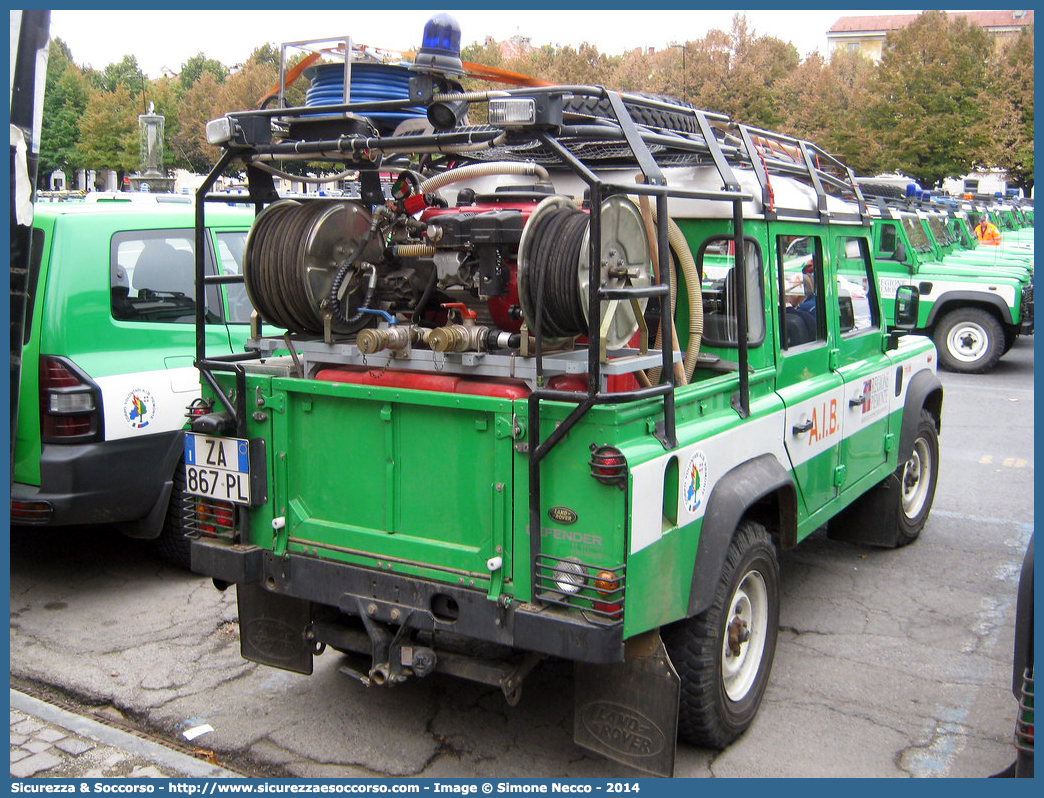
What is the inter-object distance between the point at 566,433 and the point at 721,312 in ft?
4.97

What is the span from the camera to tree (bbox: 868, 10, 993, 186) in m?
34.4

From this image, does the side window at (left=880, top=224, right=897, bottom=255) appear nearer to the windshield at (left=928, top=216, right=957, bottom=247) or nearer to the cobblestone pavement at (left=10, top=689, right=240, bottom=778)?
the windshield at (left=928, top=216, right=957, bottom=247)

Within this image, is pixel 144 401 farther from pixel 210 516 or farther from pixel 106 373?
pixel 210 516

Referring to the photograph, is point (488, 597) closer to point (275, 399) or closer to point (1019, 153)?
point (275, 399)

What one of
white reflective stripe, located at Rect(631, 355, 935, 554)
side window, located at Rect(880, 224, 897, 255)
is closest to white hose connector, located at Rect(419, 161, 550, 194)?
white reflective stripe, located at Rect(631, 355, 935, 554)

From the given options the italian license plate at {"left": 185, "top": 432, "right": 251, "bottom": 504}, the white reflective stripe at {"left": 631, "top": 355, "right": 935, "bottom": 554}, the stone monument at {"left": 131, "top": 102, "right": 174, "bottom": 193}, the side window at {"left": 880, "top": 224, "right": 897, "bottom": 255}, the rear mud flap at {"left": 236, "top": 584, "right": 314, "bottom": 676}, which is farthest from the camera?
A: the side window at {"left": 880, "top": 224, "right": 897, "bottom": 255}

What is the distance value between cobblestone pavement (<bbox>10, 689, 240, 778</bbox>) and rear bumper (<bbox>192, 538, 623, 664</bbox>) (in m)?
0.72

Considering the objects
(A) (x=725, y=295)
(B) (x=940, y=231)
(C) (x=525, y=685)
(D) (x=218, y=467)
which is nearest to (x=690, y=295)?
(A) (x=725, y=295)

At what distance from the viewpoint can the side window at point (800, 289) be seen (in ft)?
15.8

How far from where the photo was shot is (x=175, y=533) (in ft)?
19.6

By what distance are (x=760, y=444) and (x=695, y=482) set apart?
27.7 inches

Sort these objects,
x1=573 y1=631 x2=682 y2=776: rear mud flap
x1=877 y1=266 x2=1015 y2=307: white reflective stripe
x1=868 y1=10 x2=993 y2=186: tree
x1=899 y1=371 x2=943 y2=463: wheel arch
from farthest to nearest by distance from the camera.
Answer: x1=868 y1=10 x2=993 y2=186: tree, x1=877 y1=266 x2=1015 y2=307: white reflective stripe, x1=899 y1=371 x2=943 y2=463: wheel arch, x1=573 y1=631 x2=682 y2=776: rear mud flap

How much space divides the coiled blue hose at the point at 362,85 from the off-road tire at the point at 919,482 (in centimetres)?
394

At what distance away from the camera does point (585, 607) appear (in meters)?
3.40
